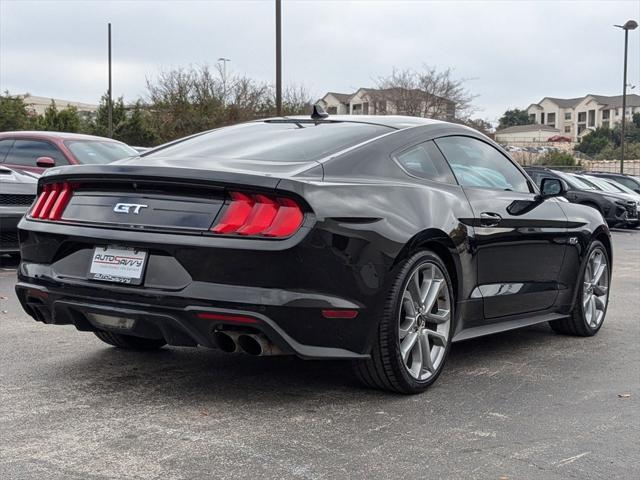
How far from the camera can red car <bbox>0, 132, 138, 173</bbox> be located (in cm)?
1188

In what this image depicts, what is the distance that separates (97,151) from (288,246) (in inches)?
342

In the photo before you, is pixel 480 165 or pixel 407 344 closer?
pixel 407 344

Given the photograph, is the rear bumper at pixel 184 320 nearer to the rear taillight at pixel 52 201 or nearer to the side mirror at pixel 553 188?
the rear taillight at pixel 52 201

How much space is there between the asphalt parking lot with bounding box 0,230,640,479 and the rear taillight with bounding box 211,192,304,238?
2.79ft

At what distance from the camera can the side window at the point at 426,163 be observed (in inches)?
197

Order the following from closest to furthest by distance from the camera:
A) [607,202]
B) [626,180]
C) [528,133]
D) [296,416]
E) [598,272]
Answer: [296,416]
[598,272]
[607,202]
[626,180]
[528,133]

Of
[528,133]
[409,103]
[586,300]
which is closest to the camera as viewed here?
[586,300]

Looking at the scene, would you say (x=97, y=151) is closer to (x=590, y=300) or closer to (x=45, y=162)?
(x=45, y=162)

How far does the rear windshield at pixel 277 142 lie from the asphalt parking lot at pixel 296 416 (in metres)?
1.19

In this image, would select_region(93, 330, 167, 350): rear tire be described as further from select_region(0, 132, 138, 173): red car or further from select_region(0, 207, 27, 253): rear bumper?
select_region(0, 132, 138, 173): red car

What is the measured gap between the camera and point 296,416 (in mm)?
4293

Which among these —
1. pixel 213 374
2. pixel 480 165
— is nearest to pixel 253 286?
pixel 213 374

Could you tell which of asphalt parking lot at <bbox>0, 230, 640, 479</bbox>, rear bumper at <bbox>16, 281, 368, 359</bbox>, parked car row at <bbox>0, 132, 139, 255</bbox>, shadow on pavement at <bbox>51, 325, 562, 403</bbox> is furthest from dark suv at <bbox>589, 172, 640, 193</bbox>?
rear bumper at <bbox>16, 281, 368, 359</bbox>

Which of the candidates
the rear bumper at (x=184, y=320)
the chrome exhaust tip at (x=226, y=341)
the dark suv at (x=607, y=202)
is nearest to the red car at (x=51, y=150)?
the rear bumper at (x=184, y=320)
